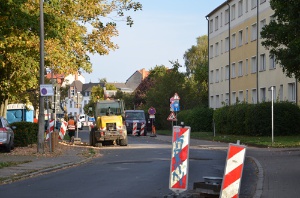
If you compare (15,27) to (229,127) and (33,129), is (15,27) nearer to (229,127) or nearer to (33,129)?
(33,129)

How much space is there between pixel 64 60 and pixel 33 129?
5.27 m

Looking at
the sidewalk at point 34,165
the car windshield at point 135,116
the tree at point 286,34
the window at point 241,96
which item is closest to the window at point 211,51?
the window at point 241,96

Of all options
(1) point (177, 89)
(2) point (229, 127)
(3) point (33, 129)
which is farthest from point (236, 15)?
(3) point (33, 129)

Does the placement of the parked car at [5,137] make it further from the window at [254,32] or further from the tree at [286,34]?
the window at [254,32]

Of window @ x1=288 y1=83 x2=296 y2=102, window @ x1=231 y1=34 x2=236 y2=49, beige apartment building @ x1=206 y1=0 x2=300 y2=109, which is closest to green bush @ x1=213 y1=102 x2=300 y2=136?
beige apartment building @ x1=206 y1=0 x2=300 y2=109

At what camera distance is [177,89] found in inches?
3056

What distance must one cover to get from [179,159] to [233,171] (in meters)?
1.53

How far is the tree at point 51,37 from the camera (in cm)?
2786

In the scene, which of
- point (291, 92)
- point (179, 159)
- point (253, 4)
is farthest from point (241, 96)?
point (179, 159)

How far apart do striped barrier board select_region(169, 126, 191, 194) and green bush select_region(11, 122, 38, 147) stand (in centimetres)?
2468

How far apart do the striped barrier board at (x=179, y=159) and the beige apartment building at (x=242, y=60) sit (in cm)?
4206

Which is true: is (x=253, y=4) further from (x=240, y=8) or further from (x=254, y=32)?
(x=240, y=8)

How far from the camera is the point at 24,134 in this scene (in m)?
35.8

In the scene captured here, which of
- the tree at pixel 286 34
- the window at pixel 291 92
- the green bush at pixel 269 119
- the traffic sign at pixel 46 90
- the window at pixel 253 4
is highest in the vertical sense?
the window at pixel 253 4
